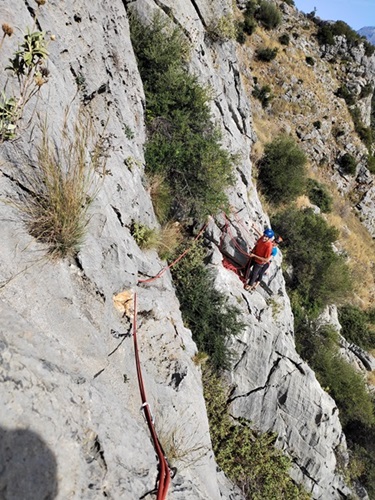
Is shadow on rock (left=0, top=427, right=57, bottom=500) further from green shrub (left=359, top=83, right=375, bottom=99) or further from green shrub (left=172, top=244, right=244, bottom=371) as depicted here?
green shrub (left=359, top=83, right=375, bottom=99)

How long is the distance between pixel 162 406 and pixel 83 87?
4956 mm

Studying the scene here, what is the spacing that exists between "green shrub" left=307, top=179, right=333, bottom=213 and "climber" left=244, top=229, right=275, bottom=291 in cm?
1267

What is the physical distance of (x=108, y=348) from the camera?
3.30 metres

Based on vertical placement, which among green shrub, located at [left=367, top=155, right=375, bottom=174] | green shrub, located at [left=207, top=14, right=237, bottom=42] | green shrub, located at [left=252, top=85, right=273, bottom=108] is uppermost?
green shrub, located at [left=367, top=155, right=375, bottom=174]

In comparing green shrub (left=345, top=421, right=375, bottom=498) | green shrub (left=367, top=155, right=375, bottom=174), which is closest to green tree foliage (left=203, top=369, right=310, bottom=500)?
green shrub (left=345, top=421, right=375, bottom=498)

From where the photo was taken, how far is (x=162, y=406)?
3732 millimetres

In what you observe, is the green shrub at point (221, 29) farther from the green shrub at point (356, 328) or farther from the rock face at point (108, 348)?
the green shrub at point (356, 328)

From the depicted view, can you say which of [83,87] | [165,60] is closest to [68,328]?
[83,87]

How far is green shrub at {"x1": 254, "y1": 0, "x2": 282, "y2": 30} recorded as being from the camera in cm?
2480

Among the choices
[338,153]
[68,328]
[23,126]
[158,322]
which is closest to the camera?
[68,328]

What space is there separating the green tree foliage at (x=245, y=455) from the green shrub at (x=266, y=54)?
24218 mm

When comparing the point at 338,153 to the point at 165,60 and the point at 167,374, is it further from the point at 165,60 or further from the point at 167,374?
the point at 167,374

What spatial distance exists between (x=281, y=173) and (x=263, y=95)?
9.29m

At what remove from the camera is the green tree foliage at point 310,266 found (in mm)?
13023
